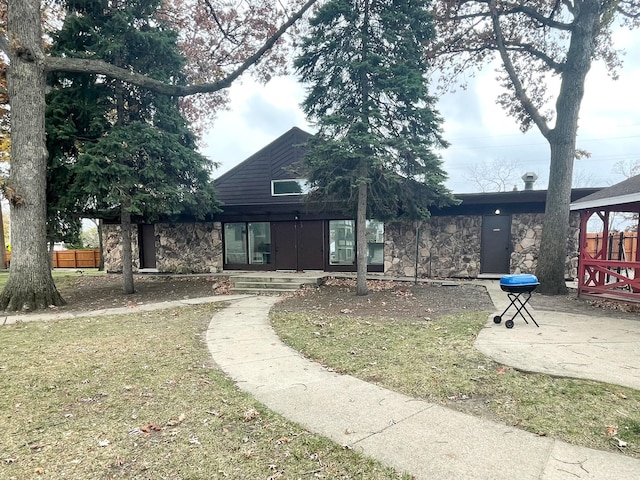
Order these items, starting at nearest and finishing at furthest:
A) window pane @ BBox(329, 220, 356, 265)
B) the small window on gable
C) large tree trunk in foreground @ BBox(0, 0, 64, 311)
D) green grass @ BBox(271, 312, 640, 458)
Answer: green grass @ BBox(271, 312, 640, 458) < large tree trunk in foreground @ BBox(0, 0, 64, 311) < window pane @ BBox(329, 220, 356, 265) < the small window on gable

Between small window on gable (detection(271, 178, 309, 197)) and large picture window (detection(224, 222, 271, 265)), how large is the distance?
1.39 metres

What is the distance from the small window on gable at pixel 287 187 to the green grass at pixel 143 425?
9518mm

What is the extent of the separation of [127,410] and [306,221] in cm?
1030

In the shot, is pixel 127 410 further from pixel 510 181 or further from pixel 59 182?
pixel 510 181

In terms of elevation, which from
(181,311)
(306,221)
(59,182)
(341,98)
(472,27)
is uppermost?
(472,27)

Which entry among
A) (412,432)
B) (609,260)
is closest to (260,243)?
(609,260)

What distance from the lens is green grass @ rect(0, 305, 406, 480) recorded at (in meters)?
2.18

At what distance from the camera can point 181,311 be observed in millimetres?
7422

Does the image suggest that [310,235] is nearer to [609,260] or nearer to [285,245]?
[285,245]

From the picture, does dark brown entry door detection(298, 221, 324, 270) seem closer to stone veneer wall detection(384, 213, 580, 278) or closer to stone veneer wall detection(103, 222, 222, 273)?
stone veneer wall detection(384, 213, 580, 278)

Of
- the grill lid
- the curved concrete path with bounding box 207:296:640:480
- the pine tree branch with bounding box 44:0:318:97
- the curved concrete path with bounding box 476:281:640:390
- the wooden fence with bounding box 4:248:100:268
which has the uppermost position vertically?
the pine tree branch with bounding box 44:0:318:97

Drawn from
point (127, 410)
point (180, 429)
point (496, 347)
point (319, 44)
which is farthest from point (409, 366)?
point (319, 44)

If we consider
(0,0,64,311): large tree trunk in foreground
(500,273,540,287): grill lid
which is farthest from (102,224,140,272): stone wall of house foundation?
(500,273,540,287): grill lid

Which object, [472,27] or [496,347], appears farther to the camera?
[472,27]
